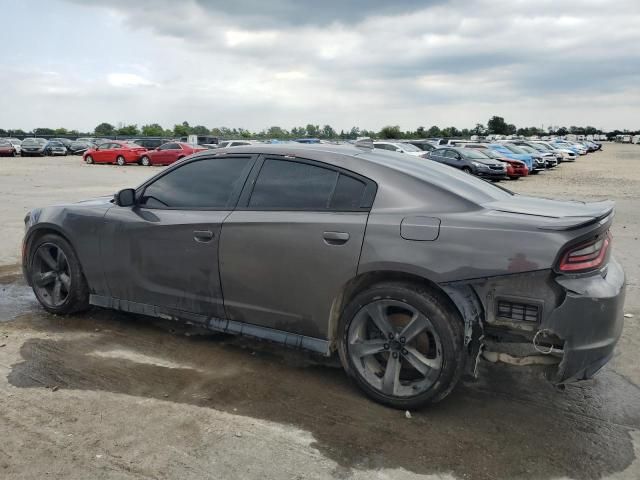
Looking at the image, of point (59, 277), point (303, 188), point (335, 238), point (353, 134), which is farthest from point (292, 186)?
point (353, 134)

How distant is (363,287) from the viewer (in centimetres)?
353

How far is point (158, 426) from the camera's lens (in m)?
3.18

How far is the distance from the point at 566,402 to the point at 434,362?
1070 millimetres

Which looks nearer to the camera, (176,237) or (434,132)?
(176,237)

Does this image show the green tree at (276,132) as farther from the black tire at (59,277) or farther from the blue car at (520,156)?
the black tire at (59,277)

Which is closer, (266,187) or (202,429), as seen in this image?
(202,429)

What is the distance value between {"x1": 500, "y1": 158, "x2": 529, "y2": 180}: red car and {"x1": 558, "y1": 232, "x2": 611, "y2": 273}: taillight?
2318 cm

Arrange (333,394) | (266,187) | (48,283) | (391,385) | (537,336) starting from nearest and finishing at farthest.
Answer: (537,336) → (391,385) → (333,394) → (266,187) → (48,283)

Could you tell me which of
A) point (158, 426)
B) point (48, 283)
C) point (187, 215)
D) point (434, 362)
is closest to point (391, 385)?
point (434, 362)

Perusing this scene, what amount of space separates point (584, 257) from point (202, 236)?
2530 millimetres

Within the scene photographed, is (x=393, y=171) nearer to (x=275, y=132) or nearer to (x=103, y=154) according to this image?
(x=103, y=154)

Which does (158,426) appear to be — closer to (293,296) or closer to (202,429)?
(202,429)

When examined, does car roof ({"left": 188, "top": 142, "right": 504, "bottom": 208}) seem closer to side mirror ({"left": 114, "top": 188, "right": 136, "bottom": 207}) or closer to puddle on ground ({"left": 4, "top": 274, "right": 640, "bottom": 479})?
side mirror ({"left": 114, "top": 188, "right": 136, "bottom": 207})

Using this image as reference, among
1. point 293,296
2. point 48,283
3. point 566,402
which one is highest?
point 293,296
